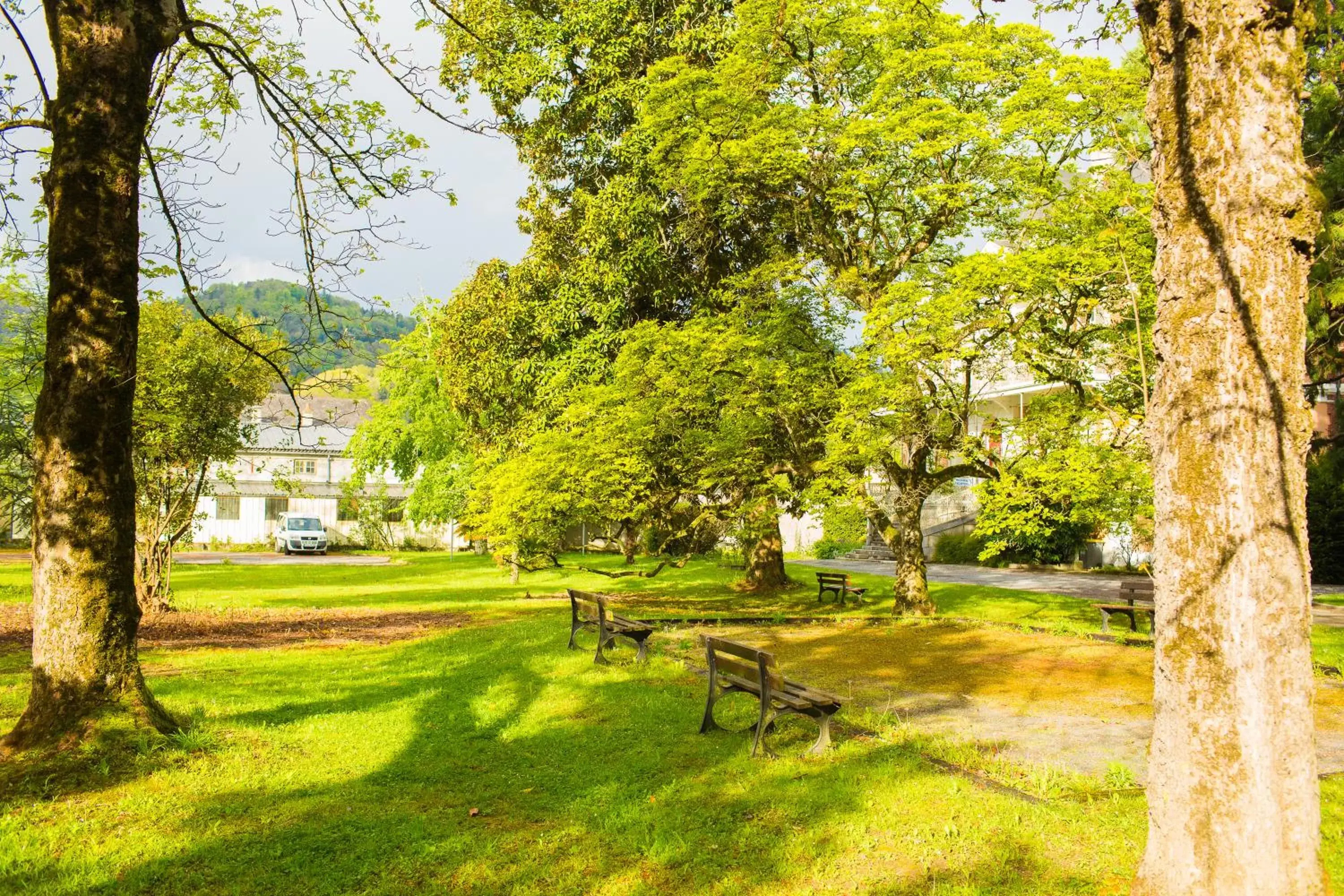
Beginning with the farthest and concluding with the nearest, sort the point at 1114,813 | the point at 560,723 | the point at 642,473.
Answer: the point at 642,473, the point at 560,723, the point at 1114,813

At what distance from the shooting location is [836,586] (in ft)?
67.6

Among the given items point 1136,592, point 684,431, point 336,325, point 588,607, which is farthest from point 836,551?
point 336,325

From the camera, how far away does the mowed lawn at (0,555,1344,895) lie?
4.57 m

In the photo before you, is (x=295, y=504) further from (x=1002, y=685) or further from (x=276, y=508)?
(x=1002, y=685)

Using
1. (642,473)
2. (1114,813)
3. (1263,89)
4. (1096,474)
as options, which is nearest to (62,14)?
(1263,89)

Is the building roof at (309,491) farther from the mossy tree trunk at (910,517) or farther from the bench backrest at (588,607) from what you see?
the bench backrest at (588,607)

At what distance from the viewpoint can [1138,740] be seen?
758cm

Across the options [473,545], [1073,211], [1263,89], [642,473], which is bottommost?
[473,545]

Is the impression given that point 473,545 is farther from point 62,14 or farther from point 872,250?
point 62,14

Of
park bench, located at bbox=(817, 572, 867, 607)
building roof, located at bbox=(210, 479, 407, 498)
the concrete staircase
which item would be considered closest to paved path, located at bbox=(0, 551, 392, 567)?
building roof, located at bbox=(210, 479, 407, 498)

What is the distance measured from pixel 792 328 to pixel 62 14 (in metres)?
12.5

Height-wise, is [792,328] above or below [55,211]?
above

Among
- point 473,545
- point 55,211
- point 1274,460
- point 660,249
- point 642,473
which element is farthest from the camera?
point 473,545

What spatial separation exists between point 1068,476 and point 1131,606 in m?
3.15
